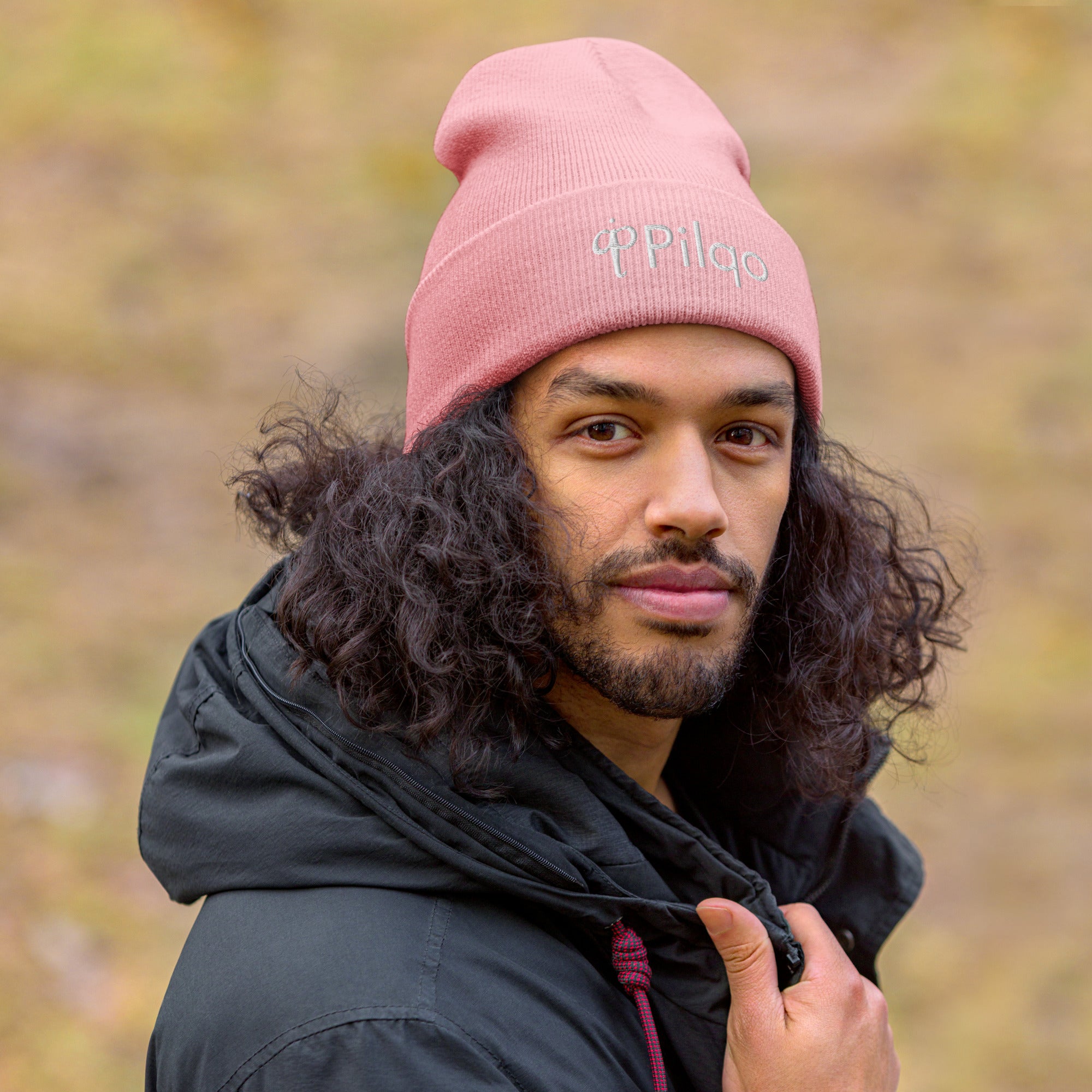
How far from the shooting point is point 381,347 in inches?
262

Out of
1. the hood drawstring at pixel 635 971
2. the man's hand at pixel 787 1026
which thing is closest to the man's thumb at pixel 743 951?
the man's hand at pixel 787 1026

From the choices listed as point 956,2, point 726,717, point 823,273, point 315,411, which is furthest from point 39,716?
point 956,2

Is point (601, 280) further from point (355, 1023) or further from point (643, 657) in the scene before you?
point (355, 1023)

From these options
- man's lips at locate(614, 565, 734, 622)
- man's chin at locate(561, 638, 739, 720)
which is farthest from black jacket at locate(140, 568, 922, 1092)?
man's lips at locate(614, 565, 734, 622)

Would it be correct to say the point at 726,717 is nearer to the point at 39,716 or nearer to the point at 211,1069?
the point at 211,1069

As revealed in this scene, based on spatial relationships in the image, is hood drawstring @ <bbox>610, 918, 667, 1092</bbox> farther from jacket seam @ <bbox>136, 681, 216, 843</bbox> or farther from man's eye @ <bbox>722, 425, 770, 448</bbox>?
man's eye @ <bbox>722, 425, 770, 448</bbox>

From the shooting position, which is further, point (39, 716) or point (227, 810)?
point (39, 716)

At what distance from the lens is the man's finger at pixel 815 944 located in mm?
1719

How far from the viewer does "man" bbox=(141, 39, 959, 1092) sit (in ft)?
4.78

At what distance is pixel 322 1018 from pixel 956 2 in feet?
31.4

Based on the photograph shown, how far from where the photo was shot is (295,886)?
1.47 m

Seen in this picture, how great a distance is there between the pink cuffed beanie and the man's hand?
3.06 ft

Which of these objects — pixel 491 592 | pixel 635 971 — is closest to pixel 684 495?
pixel 491 592

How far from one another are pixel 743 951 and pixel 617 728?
450mm
